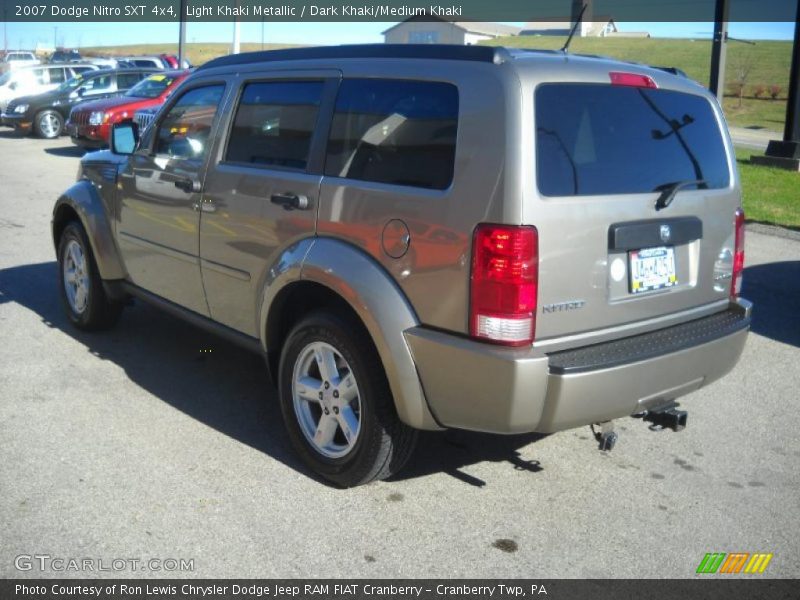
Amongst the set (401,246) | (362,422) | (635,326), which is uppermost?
(401,246)

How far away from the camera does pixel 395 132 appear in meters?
3.71

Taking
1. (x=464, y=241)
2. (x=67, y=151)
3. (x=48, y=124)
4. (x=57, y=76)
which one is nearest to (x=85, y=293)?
(x=464, y=241)

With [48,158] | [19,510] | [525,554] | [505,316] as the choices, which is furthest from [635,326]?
[48,158]

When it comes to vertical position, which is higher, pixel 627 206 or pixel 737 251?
pixel 627 206

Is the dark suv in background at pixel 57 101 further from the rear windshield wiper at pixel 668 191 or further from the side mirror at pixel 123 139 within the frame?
the rear windshield wiper at pixel 668 191

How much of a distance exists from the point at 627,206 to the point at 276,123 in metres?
1.85

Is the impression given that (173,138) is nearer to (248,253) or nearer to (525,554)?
(248,253)

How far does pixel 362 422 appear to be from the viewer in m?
3.79

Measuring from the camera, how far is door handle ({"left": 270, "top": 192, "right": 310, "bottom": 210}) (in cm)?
399

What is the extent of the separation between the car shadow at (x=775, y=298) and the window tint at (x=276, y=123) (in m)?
4.15

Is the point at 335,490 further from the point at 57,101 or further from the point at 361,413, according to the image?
the point at 57,101

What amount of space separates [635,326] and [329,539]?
1557mm

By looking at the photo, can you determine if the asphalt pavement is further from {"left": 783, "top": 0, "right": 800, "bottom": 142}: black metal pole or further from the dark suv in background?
the dark suv in background
